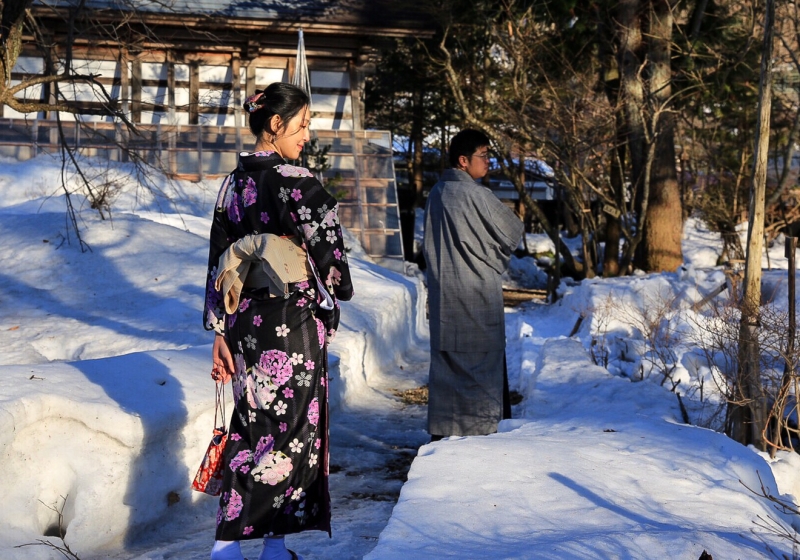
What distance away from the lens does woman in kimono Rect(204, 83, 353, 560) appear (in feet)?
10.8

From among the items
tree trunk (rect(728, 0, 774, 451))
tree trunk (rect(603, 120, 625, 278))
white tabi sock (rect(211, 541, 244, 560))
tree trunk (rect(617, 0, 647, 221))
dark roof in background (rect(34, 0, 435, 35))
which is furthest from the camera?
dark roof in background (rect(34, 0, 435, 35))

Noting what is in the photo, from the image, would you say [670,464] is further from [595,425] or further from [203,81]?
[203,81]

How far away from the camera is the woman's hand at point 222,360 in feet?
→ 11.4

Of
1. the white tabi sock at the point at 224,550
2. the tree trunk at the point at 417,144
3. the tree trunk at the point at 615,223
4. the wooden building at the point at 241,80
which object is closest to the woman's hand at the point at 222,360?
the white tabi sock at the point at 224,550

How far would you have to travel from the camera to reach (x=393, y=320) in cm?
1030

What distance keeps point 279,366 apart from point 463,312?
207 cm

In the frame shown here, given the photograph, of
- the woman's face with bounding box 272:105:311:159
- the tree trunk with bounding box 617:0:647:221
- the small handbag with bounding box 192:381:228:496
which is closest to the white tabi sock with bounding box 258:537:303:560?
the small handbag with bounding box 192:381:228:496

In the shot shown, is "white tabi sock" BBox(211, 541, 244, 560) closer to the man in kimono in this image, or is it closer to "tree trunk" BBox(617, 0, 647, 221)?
the man in kimono

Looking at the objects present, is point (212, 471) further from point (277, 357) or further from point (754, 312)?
point (754, 312)

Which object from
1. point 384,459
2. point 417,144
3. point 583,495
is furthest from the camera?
point 417,144

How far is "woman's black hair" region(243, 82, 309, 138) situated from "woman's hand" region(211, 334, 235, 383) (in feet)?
2.71

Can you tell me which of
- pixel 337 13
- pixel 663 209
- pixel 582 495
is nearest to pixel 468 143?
pixel 582 495

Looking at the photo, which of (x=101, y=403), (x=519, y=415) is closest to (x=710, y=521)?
(x=101, y=403)

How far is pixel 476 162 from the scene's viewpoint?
5254mm
